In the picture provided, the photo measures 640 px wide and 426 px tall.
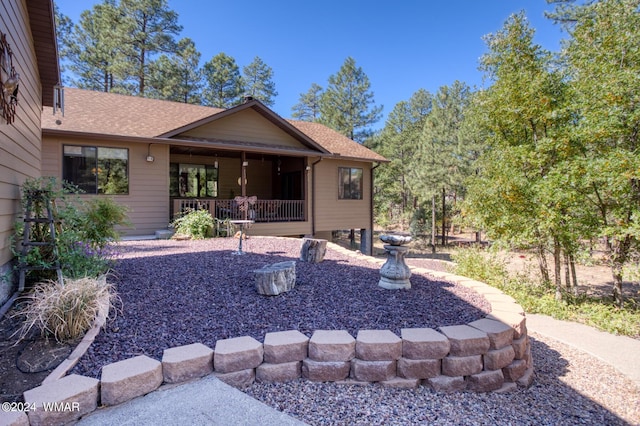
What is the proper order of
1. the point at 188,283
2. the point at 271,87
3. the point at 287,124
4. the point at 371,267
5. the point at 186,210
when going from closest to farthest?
the point at 188,283
the point at 371,267
the point at 186,210
the point at 287,124
the point at 271,87

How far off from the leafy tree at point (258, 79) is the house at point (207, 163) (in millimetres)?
12046

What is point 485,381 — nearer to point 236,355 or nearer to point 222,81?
point 236,355

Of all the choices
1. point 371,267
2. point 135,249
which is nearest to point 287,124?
point 135,249

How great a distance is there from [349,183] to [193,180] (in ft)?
18.7

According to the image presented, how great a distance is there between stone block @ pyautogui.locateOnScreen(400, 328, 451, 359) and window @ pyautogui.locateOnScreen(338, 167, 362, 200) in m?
9.89

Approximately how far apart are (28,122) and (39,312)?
3.90m

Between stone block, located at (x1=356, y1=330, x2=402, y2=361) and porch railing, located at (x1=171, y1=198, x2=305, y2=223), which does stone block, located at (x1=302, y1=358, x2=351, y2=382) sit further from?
porch railing, located at (x1=171, y1=198, x2=305, y2=223)

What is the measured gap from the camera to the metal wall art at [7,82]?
11.2 ft

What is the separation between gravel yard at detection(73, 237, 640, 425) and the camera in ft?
7.88

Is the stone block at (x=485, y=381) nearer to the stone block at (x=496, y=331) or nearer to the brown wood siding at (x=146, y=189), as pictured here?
the stone block at (x=496, y=331)

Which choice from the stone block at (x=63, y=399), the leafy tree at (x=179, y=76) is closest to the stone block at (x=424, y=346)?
the stone block at (x=63, y=399)

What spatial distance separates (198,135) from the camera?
10.1 meters

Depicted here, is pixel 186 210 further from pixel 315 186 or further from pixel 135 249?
Answer: pixel 315 186

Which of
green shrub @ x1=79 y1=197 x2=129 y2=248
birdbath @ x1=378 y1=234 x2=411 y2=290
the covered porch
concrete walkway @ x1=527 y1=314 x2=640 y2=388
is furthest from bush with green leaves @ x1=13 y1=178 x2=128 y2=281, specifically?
concrete walkway @ x1=527 y1=314 x2=640 y2=388
